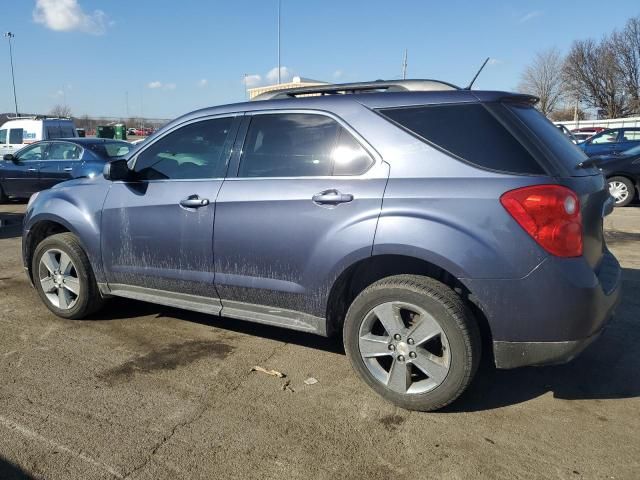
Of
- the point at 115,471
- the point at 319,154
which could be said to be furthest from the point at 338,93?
the point at 115,471

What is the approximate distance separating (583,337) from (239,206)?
7.17ft

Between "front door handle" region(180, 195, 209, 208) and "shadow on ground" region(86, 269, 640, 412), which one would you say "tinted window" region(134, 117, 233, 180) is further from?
"shadow on ground" region(86, 269, 640, 412)

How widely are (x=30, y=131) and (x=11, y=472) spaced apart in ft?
60.1

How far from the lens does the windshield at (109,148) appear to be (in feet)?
35.5

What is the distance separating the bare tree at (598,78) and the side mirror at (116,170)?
58.7 meters

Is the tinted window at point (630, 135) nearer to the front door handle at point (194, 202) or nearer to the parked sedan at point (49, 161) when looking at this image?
the parked sedan at point (49, 161)

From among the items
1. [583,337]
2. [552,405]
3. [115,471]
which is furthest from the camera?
[552,405]

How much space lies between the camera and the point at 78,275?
4.51 m

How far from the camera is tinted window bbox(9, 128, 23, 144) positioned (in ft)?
61.2

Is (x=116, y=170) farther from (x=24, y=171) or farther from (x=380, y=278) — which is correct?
(x=24, y=171)

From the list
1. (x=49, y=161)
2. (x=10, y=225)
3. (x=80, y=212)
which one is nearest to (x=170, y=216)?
(x=80, y=212)

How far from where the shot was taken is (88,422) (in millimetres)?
3033

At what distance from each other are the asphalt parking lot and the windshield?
7.10 metres

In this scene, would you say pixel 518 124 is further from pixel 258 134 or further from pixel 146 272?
pixel 146 272
